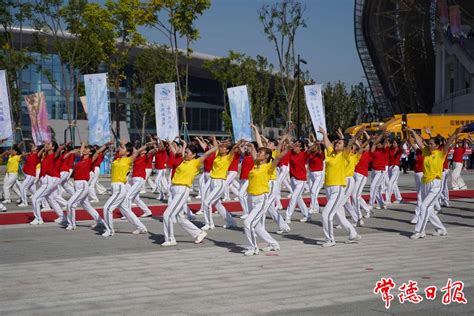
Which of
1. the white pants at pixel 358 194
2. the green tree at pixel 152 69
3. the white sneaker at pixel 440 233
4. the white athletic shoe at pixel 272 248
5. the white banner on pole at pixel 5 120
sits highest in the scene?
the green tree at pixel 152 69

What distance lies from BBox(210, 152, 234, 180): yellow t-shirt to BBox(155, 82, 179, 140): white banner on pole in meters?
8.34

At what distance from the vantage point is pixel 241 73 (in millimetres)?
55062

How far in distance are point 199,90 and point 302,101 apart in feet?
66.3

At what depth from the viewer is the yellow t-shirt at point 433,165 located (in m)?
13.3

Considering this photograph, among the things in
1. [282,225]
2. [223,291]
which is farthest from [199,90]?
[223,291]

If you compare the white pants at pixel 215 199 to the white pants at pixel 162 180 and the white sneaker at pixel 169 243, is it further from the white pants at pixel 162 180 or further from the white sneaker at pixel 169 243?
the white pants at pixel 162 180

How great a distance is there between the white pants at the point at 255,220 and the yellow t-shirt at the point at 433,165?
3345 millimetres

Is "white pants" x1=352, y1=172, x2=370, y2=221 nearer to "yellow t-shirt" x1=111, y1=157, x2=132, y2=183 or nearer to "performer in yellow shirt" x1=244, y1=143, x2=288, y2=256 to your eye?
"performer in yellow shirt" x1=244, y1=143, x2=288, y2=256

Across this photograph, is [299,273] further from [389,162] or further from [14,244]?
[389,162]

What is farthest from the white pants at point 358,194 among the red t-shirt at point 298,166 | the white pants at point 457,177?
the white pants at point 457,177

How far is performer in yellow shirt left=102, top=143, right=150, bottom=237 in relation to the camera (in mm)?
13789

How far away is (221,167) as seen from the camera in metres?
14.9

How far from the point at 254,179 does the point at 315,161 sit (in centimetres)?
525

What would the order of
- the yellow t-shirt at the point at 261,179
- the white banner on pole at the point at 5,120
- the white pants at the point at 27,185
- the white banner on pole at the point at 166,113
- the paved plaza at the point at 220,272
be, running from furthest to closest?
the white banner on pole at the point at 166,113 < the white banner on pole at the point at 5,120 < the white pants at the point at 27,185 < the yellow t-shirt at the point at 261,179 < the paved plaza at the point at 220,272
